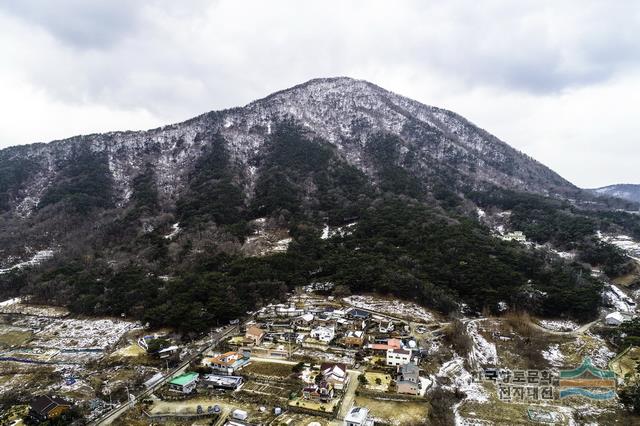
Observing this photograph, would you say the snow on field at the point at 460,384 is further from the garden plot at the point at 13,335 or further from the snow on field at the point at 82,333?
the garden plot at the point at 13,335

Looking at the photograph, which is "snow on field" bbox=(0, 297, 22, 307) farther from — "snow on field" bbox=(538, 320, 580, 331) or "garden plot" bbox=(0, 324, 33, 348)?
"snow on field" bbox=(538, 320, 580, 331)

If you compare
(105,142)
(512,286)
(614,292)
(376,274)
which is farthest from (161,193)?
(614,292)

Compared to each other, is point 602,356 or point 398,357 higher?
point 398,357

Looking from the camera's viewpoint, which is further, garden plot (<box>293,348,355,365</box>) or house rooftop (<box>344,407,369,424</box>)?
garden plot (<box>293,348,355,365</box>)

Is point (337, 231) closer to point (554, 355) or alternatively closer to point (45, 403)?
point (554, 355)

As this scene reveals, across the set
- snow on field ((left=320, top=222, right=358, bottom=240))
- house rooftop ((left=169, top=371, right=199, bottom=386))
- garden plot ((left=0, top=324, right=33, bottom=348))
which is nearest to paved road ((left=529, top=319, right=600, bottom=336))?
snow on field ((left=320, top=222, right=358, bottom=240))

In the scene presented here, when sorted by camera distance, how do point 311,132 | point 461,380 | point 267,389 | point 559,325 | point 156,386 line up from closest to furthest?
point 267,389, point 156,386, point 461,380, point 559,325, point 311,132

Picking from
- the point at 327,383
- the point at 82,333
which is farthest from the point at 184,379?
the point at 82,333
